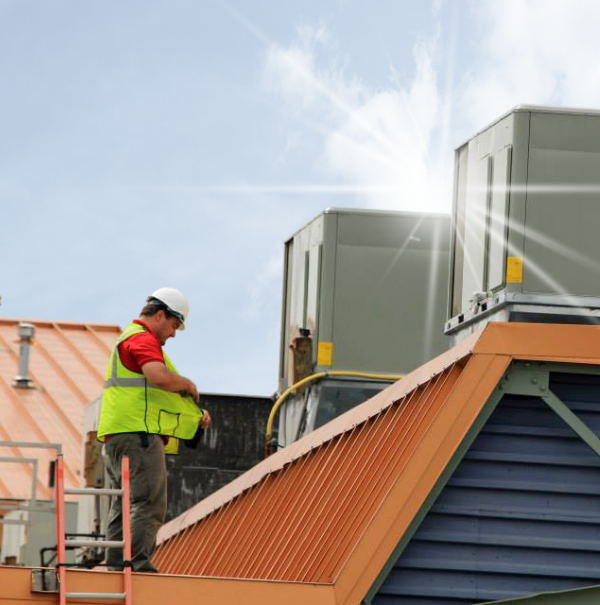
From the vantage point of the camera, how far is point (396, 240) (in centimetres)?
1825

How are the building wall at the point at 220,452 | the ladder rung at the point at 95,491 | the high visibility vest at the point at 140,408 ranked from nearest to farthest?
the ladder rung at the point at 95,491 → the high visibility vest at the point at 140,408 → the building wall at the point at 220,452

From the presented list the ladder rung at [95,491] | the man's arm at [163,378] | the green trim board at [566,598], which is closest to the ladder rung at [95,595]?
the ladder rung at [95,491]

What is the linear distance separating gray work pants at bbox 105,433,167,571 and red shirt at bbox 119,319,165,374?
50cm

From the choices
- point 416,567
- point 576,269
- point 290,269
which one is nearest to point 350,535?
point 416,567

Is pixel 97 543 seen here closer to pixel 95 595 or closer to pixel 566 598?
Result: pixel 95 595

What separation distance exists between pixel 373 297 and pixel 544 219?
19.3 ft

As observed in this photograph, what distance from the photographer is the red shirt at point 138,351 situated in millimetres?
10523

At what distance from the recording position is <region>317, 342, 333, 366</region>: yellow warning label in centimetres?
1805

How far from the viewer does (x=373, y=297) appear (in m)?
18.2

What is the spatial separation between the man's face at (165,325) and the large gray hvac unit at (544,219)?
115 inches

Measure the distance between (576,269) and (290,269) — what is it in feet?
26.0

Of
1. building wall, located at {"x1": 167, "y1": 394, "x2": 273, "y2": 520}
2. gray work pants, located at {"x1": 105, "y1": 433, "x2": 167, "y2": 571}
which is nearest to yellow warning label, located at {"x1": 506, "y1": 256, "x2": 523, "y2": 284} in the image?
gray work pants, located at {"x1": 105, "y1": 433, "x2": 167, "y2": 571}

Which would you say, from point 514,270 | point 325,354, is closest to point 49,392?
point 325,354

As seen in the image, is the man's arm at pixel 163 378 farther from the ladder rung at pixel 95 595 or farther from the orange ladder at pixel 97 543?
the ladder rung at pixel 95 595
